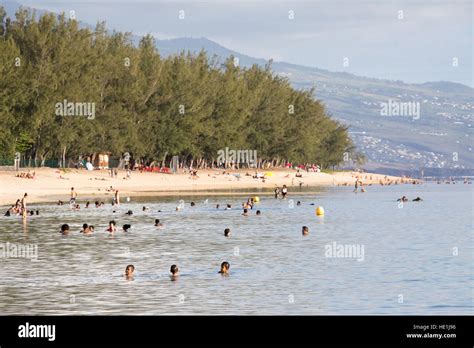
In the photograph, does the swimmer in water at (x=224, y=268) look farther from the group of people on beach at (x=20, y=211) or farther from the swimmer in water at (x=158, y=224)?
the group of people on beach at (x=20, y=211)

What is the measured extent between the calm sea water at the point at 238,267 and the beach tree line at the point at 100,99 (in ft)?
154

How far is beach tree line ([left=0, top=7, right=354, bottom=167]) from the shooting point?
438ft

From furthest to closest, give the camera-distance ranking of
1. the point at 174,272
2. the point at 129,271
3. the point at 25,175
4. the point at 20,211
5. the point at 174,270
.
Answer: the point at 25,175 → the point at 20,211 → the point at 174,272 → the point at 174,270 → the point at 129,271

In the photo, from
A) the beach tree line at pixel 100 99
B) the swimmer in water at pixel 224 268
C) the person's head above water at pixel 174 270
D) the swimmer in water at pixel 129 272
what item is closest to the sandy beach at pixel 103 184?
the beach tree line at pixel 100 99

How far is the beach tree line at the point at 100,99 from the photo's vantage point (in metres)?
134

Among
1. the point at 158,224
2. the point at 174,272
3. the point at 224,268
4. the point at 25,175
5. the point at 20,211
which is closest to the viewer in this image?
the point at 174,272

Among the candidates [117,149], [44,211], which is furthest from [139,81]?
[44,211]

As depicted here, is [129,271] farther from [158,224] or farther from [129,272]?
[158,224]

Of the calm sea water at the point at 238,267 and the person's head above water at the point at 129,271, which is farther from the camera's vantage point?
the person's head above water at the point at 129,271

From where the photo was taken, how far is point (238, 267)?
48844mm

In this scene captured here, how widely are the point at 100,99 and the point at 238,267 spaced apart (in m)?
108

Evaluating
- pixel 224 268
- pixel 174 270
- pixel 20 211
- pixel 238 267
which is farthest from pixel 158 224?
pixel 174 270

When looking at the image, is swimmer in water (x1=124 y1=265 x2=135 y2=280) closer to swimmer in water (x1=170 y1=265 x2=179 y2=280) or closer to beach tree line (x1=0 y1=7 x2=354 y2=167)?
swimmer in water (x1=170 y1=265 x2=179 y2=280)
